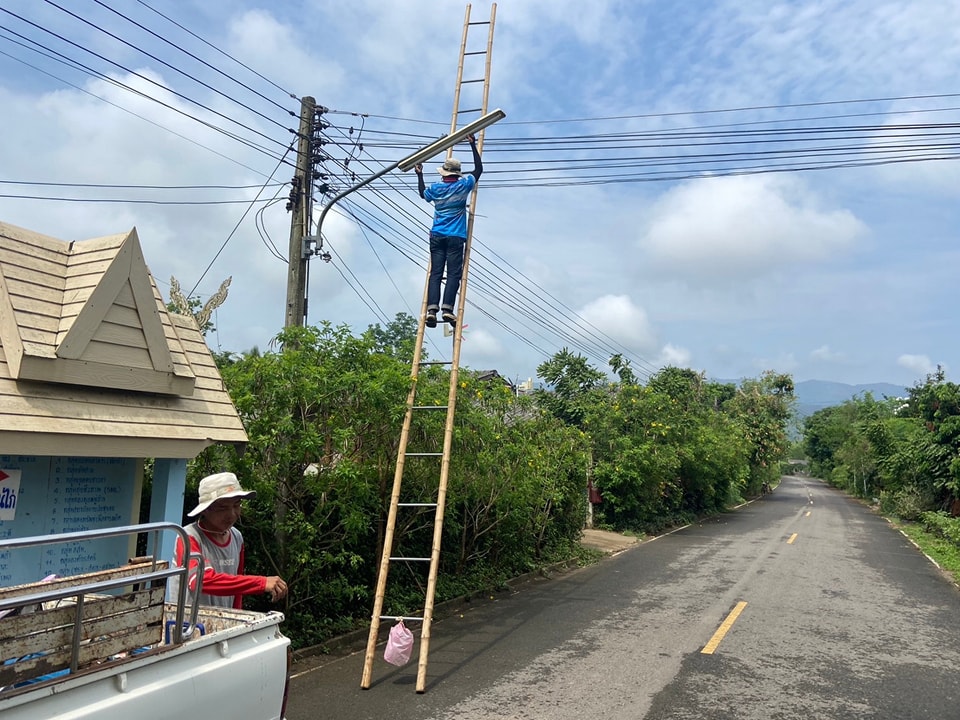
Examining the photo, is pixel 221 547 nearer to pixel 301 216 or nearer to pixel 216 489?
pixel 216 489

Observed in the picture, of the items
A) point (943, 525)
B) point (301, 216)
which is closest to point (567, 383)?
point (943, 525)

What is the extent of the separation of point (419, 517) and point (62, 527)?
5.08 metres

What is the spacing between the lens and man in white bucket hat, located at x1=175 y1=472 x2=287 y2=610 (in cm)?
402

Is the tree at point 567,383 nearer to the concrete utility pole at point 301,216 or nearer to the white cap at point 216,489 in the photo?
the concrete utility pole at point 301,216

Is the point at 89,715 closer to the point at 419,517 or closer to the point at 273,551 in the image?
the point at 273,551

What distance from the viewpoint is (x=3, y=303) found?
5336mm

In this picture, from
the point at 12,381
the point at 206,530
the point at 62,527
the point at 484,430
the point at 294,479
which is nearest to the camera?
the point at 206,530

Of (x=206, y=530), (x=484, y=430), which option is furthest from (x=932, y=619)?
(x=206, y=530)

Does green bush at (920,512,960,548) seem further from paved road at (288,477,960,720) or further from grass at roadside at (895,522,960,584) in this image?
paved road at (288,477,960,720)

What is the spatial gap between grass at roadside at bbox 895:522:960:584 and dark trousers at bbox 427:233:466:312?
488 inches

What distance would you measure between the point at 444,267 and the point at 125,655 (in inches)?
200

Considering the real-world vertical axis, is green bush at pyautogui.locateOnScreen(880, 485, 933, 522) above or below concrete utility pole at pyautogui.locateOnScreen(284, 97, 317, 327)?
below

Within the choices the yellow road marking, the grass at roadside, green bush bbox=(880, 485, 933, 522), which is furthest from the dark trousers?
green bush bbox=(880, 485, 933, 522)

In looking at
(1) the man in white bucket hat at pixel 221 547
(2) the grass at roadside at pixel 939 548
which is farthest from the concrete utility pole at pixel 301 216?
(2) the grass at roadside at pixel 939 548
